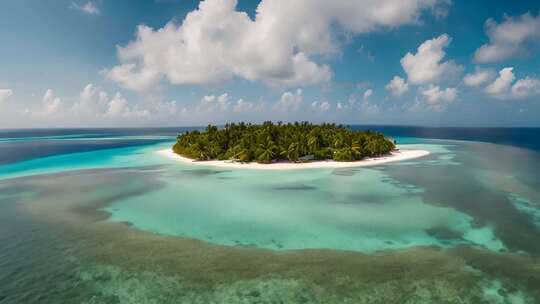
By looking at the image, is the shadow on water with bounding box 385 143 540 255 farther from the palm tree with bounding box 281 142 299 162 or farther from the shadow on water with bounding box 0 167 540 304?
the palm tree with bounding box 281 142 299 162

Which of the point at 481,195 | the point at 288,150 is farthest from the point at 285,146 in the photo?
the point at 481,195

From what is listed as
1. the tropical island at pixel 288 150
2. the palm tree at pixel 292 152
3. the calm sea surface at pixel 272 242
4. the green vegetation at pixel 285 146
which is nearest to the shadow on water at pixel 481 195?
the calm sea surface at pixel 272 242

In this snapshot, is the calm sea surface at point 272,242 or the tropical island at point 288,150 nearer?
the calm sea surface at point 272,242

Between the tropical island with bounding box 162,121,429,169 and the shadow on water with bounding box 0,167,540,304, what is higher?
A: the tropical island with bounding box 162,121,429,169

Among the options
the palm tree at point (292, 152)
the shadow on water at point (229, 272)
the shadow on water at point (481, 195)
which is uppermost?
the palm tree at point (292, 152)

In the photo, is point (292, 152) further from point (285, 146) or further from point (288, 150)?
point (285, 146)

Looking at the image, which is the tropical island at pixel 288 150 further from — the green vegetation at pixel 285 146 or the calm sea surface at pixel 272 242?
the calm sea surface at pixel 272 242

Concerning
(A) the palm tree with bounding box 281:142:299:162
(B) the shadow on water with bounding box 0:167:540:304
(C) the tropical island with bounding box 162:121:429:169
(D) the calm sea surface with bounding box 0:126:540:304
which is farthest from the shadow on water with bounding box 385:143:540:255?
(A) the palm tree with bounding box 281:142:299:162
